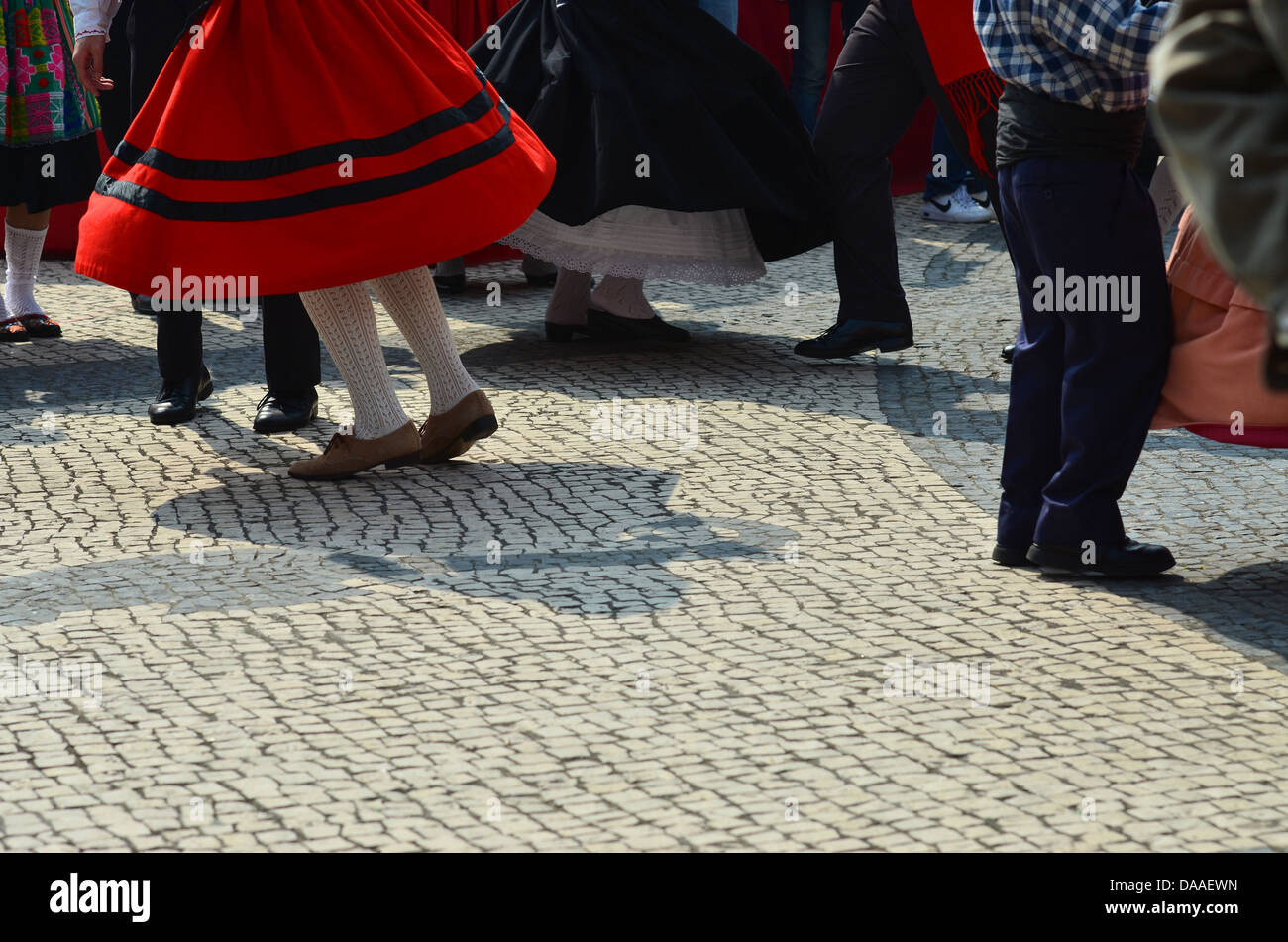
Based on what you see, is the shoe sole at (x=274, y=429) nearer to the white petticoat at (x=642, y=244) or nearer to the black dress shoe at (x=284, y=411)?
the black dress shoe at (x=284, y=411)

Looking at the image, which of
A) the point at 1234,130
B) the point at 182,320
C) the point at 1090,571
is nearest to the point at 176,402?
the point at 182,320

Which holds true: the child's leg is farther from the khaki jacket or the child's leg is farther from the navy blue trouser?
the khaki jacket

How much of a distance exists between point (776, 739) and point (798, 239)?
3.68 meters

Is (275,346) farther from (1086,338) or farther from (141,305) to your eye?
(1086,338)

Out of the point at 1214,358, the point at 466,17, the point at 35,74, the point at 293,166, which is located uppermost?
the point at 466,17

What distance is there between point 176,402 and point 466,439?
1229 millimetres

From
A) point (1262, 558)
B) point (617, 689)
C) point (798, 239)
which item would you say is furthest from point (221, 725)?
point (798, 239)

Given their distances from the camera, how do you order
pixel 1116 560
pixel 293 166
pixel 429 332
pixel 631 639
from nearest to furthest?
pixel 631 639 < pixel 1116 560 < pixel 293 166 < pixel 429 332

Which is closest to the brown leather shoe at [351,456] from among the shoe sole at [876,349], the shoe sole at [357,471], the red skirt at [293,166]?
the shoe sole at [357,471]

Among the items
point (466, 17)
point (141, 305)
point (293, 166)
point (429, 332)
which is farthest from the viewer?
point (466, 17)

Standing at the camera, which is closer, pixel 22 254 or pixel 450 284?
pixel 22 254

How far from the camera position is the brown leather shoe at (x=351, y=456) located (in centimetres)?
503

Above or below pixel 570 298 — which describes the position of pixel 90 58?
above

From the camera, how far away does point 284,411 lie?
574 centimetres
